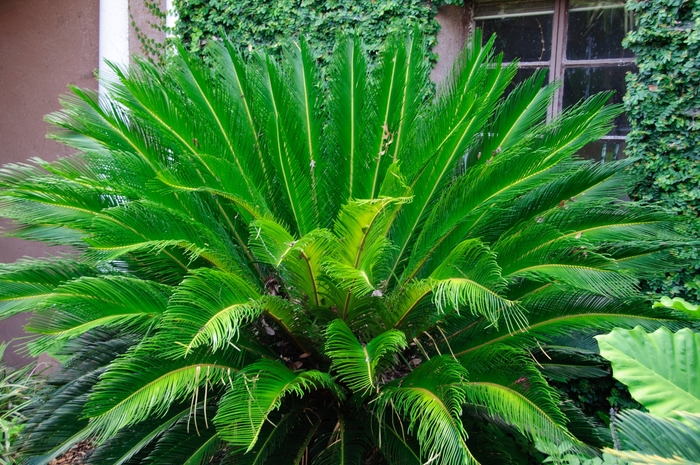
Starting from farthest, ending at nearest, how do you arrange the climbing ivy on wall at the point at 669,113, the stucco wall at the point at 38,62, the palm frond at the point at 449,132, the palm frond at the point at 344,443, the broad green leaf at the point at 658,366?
the stucco wall at the point at 38,62
the climbing ivy on wall at the point at 669,113
the palm frond at the point at 449,132
the palm frond at the point at 344,443
the broad green leaf at the point at 658,366

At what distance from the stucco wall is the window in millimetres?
3050

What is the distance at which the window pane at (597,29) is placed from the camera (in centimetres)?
334

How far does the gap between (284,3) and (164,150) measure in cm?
185

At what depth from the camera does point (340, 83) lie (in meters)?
2.73

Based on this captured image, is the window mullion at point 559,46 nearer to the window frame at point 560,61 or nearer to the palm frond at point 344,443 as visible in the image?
the window frame at point 560,61

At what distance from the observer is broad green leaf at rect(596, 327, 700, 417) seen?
135cm

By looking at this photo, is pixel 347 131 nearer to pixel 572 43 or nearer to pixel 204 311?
pixel 204 311

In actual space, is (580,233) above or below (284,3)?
below

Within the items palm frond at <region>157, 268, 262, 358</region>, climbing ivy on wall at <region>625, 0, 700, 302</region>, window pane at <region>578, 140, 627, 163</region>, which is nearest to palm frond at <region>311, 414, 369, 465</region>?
palm frond at <region>157, 268, 262, 358</region>

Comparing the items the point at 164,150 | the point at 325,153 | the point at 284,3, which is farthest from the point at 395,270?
the point at 284,3

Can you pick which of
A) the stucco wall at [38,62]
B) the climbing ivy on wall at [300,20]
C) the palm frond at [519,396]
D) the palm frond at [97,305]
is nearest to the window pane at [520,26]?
the climbing ivy on wall at [300,20]

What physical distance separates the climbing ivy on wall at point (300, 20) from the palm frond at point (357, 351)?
2.17 meters

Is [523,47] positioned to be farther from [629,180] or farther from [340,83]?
[340,83]

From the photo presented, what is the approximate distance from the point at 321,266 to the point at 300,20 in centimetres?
251
